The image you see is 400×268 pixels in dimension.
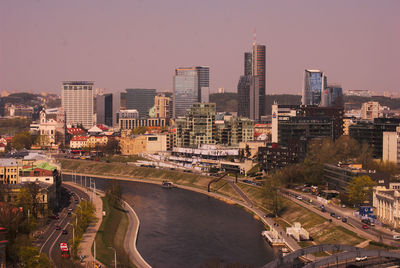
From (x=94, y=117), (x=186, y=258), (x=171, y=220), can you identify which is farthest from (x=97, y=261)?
(x=94, y=117)

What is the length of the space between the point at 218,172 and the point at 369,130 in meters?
15.3

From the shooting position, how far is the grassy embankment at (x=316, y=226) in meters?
34.3

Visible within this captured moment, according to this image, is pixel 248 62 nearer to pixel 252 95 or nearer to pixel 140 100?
pixel 252 95

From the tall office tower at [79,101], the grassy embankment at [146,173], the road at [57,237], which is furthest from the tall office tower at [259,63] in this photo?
the road at [57,237]

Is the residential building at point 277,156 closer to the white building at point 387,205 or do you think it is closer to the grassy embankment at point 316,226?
the grassy embankment at point 316,226

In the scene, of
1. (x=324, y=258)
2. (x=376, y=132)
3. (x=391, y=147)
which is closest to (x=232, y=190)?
(x=391, y=147)

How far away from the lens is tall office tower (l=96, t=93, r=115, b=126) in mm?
145750

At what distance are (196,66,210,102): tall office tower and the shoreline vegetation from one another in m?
73.3

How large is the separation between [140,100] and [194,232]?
11551 cm

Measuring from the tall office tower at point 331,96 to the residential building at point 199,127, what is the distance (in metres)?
39.8

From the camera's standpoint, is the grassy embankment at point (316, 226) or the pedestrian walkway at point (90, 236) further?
the grassy embankment at point (316, 226)

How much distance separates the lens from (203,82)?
148 meters

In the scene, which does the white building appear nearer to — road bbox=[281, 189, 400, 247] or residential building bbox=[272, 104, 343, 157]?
road bbox=[281, 189, 400, 247]

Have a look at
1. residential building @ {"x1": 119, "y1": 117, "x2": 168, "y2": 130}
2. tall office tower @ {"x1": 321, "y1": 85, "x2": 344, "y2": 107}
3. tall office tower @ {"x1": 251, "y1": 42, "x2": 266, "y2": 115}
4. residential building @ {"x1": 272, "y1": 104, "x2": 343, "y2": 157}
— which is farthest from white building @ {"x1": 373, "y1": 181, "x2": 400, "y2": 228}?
tall office tower @ {"x1": 251, "y1": 42, "x2": 266, "y2": 115}
